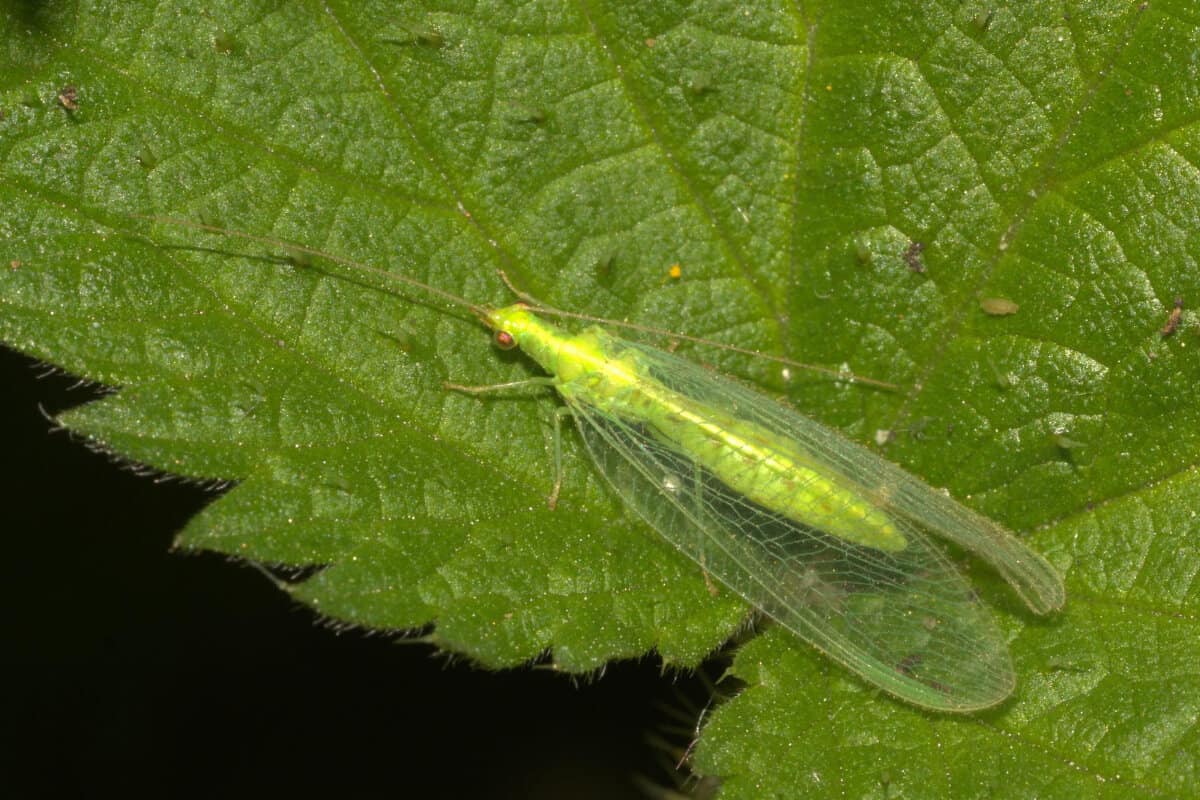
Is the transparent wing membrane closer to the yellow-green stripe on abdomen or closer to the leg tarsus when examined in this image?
the yellow-green stripe on abdomen

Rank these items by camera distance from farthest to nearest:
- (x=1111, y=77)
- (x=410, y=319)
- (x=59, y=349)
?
1. (x=410, y=319)
2. (x=1111, y=77)
3. (x=59, y=349)

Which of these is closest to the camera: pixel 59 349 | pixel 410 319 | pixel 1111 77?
pixel 59 349

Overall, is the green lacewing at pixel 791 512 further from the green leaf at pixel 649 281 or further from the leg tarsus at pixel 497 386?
the green leaf at pixel 649 281

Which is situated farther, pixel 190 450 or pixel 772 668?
pixel 772 668

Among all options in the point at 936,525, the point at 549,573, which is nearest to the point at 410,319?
the point at 549,573

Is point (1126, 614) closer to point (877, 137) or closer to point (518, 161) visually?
point (877, 137)

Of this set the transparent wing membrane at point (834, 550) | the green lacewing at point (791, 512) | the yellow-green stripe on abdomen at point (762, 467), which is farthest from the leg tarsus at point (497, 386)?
the yellow-green stripe on abdomen at point (762, 467)

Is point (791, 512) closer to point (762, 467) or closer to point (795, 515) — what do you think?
point (795, 515)
